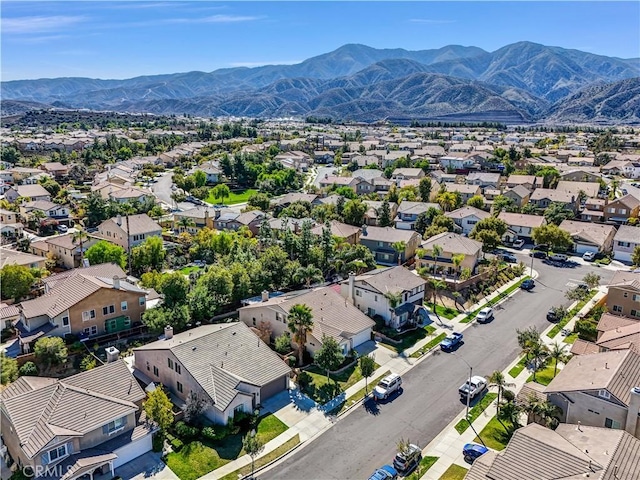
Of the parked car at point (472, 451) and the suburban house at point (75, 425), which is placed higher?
the suburban house at point (75, 425)

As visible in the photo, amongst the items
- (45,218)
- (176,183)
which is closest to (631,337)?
(45,218)

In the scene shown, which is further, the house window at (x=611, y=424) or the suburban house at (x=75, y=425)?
the house window at (x=611, y=424)

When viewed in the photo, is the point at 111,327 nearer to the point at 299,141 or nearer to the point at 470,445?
Result: the point at 470,445

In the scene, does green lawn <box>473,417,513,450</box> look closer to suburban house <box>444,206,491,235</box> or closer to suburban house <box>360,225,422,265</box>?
suburban house <box>360,225,422,265</box>

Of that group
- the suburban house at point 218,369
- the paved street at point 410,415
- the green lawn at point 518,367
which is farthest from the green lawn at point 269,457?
the green lawn at point 518,367

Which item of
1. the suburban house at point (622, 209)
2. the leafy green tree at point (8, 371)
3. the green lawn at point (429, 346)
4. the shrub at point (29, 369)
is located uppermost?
the suburban house at point (622, 209)

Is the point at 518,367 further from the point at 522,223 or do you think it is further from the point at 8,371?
the point at 522,223

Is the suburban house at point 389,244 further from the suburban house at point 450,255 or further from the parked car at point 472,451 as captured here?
the parked car at point 472,451
